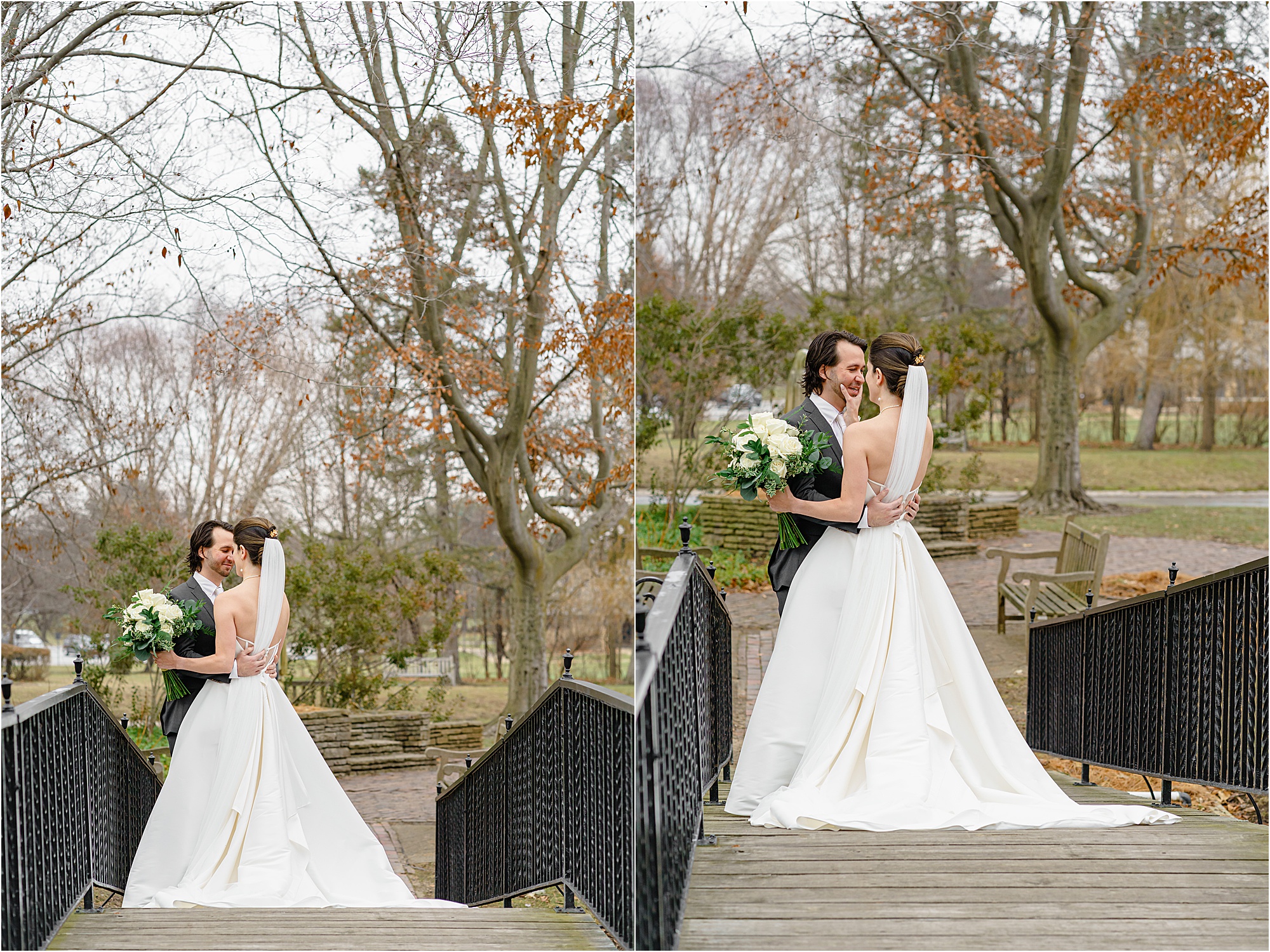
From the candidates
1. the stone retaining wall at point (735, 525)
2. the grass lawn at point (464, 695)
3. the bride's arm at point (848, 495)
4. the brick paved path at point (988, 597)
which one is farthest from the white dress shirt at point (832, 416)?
the grass lawn at point (464, 695)

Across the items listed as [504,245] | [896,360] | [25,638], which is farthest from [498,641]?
[896,360]

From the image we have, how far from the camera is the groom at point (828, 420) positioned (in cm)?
404

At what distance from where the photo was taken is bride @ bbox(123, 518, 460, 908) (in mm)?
4805

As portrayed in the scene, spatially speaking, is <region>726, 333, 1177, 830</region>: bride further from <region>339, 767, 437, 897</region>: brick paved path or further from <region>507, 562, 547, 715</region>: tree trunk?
<region>507, 562, 547, 715</region>: tree trunk

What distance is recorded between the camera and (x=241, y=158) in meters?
8.79

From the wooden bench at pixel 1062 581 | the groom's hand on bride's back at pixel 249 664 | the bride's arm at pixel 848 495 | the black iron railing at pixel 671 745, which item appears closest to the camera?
the black iron railing at pixel 671 745

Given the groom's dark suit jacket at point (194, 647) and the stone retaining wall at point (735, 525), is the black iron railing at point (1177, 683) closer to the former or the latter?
the stone retaining wall at point (735, 525)

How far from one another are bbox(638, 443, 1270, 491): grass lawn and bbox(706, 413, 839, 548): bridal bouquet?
7736 mm

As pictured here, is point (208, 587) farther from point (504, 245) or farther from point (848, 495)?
point (504, 245)

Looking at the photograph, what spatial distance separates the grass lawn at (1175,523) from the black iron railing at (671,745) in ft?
28.1

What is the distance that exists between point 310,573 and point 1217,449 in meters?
12.9

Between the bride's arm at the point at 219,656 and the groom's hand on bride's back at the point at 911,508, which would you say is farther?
the bride's arm at the point at 219,656

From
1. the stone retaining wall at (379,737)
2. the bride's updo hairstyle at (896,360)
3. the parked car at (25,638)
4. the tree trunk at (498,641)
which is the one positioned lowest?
the stone retaining wall at (379,737)

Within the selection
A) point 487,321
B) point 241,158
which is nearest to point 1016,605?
point 487,321
